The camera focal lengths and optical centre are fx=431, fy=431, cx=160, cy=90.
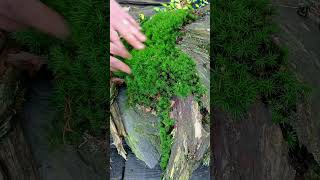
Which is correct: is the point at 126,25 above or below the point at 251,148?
above

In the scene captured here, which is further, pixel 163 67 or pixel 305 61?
pixel 305 61

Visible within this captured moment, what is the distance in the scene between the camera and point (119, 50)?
1124 millimetres

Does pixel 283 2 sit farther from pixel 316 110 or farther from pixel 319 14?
pixel 316 110

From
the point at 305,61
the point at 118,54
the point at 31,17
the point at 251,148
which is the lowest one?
the point at 251,148

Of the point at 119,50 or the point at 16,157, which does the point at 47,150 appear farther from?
the point at 119,50

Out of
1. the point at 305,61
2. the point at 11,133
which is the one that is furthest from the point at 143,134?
the point at 305,61

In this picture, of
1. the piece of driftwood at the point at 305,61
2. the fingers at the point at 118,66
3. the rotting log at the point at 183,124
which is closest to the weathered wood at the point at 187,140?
the rotting log at the point at 183,124

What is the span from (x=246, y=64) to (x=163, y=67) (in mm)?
255

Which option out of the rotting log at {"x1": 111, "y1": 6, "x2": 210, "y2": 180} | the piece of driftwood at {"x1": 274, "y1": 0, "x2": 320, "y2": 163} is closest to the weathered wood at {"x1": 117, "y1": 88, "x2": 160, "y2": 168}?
the rotting log at {"x1": 111, "y1": 6, "x2": 210, "y2": 180}

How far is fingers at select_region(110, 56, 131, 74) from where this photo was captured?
3.69 feet

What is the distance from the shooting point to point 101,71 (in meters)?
1.15

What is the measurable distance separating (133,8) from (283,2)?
19.9 inches

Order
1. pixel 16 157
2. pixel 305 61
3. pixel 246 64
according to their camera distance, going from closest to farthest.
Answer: pixel 16 157 → pixel 246 64 → pixel 305 61

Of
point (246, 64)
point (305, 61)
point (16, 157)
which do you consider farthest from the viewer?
point (305, 61)
